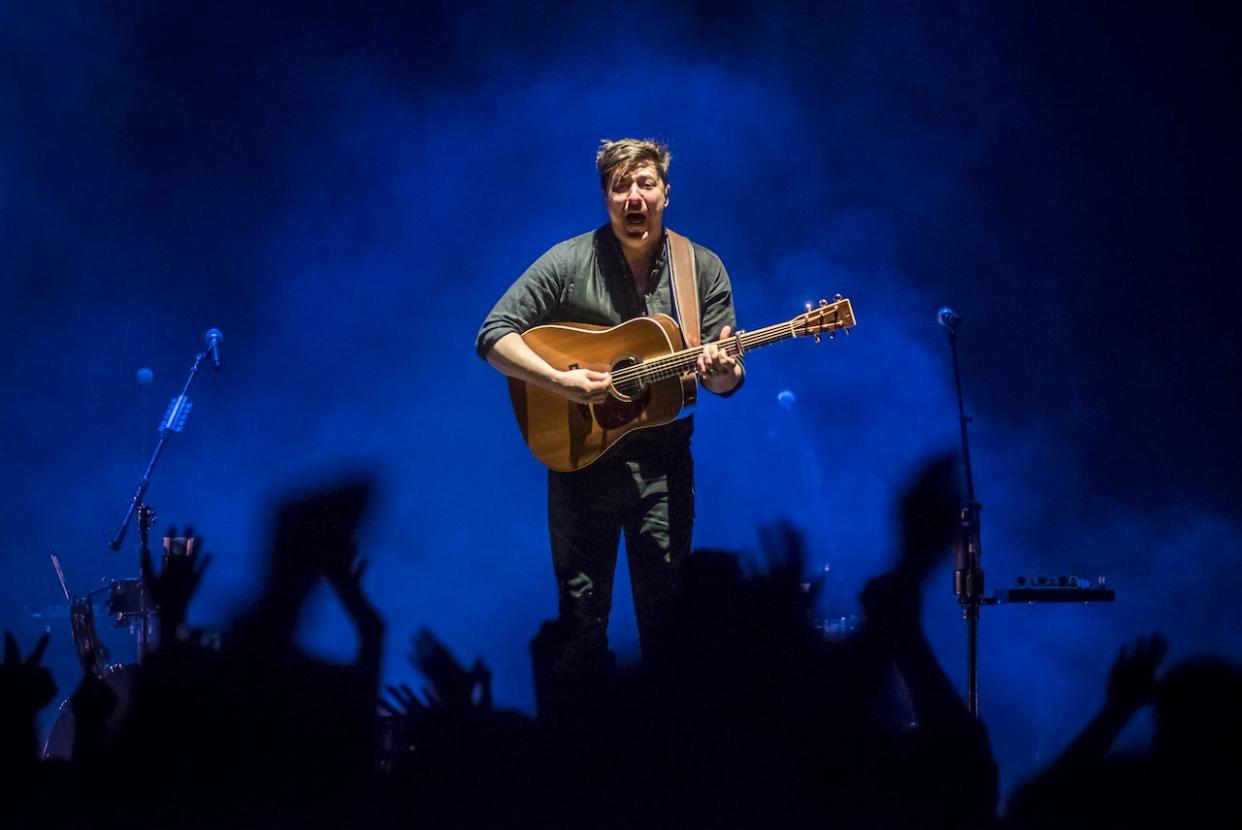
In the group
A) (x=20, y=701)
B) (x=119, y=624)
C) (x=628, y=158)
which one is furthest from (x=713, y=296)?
(x=119, y=624)

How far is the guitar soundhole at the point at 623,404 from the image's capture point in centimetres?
351

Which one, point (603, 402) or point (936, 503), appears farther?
point (936, 503)

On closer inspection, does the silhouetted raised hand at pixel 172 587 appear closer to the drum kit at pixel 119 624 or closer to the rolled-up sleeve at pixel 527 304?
the drum kit at pixel 119 624

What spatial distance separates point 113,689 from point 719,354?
213cm

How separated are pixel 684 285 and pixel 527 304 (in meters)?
0.59

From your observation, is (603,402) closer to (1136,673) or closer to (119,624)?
(1136,673)

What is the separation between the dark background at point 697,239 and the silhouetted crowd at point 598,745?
214 centimetres

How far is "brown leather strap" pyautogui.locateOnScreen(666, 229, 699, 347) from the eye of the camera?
3.60 metres

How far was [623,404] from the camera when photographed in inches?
139

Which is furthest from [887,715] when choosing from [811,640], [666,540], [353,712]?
[353,712]

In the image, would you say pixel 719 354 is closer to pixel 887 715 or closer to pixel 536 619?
pixel 887 715

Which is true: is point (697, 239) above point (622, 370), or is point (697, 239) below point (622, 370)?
above

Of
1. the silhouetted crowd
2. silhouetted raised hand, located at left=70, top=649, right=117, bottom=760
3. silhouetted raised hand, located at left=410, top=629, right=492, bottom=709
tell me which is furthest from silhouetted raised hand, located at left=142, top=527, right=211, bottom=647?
silhouetted raised hand, located at left=410, top=629, right=492, bottom=709

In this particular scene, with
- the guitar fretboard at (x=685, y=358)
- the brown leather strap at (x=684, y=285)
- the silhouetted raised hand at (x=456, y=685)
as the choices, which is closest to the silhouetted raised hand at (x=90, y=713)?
the silhouetted raised hand at (x=456, y=685)
